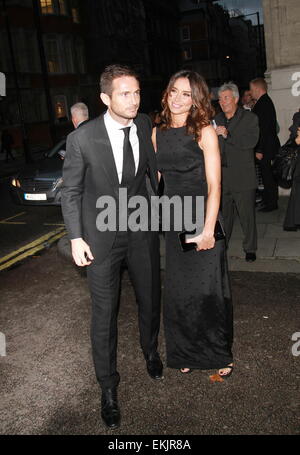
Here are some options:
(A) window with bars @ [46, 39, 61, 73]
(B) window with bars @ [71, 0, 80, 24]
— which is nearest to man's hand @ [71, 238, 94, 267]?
(A) window with bars @ [46, 39, 61, 73]

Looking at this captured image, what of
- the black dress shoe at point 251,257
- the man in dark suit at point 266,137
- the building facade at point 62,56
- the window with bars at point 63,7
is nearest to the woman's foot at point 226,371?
the black dress shoe at point 251,257

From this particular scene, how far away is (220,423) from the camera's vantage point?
271cm

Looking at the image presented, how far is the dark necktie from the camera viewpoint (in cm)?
276

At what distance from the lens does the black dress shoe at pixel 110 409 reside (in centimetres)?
276

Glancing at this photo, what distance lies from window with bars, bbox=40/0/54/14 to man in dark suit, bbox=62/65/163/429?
30.9 metres

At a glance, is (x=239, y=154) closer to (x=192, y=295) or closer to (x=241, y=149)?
(x=241, y=149)

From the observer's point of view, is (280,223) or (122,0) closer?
(280,223)

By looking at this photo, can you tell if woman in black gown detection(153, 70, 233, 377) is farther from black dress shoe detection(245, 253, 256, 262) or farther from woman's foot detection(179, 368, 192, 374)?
black dress shoe detection(245, 253, 256, 262)

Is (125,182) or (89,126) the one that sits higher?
(89,126)

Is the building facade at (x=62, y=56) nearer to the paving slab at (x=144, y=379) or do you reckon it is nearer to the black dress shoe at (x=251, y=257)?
the black dress shoe at (x=251, y=257)
